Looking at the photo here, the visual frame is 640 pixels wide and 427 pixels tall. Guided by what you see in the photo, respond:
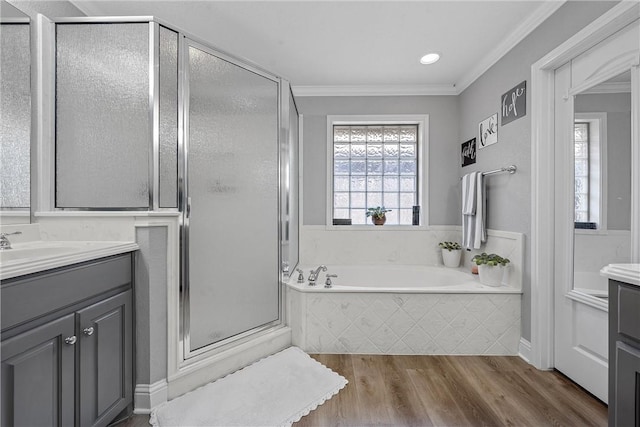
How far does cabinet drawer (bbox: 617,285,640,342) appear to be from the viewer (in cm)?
93

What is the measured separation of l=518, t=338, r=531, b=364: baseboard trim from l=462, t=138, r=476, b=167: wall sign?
1611mm

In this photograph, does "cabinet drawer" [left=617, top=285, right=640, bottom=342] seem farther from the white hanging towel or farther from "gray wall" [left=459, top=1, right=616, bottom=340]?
the white hanging towel

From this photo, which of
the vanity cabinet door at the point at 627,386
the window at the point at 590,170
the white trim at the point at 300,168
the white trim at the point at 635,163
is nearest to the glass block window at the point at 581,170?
the window at the point at 590,170

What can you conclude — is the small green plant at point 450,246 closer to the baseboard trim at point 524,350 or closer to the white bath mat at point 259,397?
the baseboard trim at point 524,350

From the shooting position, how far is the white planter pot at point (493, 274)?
2.21 meters

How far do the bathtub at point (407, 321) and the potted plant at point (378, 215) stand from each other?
1137mm

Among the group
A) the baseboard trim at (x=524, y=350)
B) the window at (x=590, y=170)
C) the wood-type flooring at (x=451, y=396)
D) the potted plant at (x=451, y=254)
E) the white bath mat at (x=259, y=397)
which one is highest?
the window at (x=590, y=170)

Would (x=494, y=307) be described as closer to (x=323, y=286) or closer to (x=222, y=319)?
(x=323, y=286)

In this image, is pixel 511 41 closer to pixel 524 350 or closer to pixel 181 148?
pixel 524 350

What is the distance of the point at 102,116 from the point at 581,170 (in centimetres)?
276

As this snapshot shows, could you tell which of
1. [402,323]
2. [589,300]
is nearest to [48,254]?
[402,323]

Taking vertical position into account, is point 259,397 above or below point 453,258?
below

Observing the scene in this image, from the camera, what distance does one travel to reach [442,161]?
125 inches

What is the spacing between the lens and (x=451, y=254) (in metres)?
2.98
